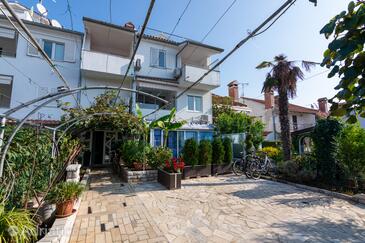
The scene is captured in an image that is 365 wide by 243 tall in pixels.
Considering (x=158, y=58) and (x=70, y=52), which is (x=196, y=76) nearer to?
(x=158, y=58)

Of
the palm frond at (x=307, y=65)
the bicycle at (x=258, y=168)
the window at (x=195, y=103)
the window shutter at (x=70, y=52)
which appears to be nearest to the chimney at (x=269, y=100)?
the window at (x=195, y=103)

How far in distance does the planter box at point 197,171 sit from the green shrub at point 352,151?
20.1ft

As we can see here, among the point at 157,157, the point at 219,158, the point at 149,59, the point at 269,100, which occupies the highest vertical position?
the point at 149,59

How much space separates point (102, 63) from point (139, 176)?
8992 mm

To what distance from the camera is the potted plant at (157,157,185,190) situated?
27.9 feet

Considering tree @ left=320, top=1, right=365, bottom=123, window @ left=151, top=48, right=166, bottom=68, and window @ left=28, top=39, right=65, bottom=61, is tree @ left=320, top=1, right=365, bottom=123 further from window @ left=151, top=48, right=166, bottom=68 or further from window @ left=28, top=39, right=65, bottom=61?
window @ left=28, top=39, right=65, bottom=61

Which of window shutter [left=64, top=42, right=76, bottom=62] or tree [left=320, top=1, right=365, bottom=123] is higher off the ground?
window shutter [left=64, top=42, right=76, bottom=62]

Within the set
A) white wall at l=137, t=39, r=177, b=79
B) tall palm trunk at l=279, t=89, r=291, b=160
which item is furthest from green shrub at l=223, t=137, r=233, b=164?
white wall at l=137, t=39, r=177, b=79

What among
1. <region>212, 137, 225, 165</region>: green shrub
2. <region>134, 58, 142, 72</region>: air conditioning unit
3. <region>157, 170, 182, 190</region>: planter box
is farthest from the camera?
<region>134, 58, 142, 72</region>: air conditioning unit

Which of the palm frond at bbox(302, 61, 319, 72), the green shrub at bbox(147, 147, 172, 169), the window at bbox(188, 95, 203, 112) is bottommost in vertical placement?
the green shrub at bbox(147, 147, 172, 169)

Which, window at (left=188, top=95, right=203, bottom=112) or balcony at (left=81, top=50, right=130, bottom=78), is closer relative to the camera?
balcony at (left=81, top=50, right=130, bottom=78)

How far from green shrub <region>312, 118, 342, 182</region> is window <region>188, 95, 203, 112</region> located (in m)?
10.0

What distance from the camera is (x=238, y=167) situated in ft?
39.5

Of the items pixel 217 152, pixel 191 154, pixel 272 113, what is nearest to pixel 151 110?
pixel 191 154
